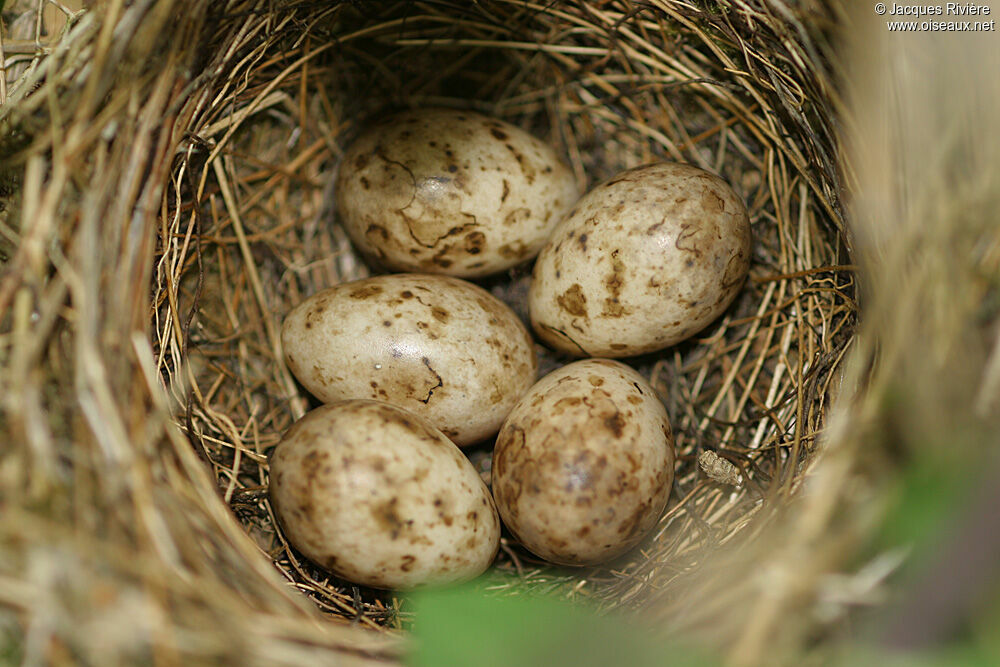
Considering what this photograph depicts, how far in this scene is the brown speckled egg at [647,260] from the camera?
4.60 feet

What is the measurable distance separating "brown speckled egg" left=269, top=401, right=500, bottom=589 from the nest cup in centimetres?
18

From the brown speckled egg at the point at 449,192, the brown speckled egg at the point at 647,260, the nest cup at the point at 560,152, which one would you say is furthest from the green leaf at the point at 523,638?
the brown speckled egg at the point at 449,192

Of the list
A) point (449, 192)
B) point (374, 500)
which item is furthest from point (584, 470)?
point (449, 192)

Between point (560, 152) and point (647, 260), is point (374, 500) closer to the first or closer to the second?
point (647, 260)

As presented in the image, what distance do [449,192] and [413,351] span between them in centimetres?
37

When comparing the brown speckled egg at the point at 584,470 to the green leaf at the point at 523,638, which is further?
the brown speckled egg at the point at 584,470

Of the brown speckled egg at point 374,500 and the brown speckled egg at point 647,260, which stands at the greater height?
the brown speckled egg at point 647,260

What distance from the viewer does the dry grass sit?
0.90 metres

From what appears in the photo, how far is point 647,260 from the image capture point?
55.4 inches

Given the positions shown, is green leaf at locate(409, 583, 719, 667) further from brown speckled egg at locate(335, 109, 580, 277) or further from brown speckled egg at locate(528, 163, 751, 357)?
brown speckled egg at locate(335, 109, 580, 277)

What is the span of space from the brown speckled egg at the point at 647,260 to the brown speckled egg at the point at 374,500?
1.47 ft

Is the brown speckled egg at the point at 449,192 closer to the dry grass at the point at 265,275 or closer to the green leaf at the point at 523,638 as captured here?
the dry grass at the point at 265,275

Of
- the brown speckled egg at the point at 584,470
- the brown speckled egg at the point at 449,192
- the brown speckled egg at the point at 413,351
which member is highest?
the brown speckled egg at the point at 449,192

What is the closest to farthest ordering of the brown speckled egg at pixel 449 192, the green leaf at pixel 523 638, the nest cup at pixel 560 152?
the green leaf at pixel 523 638 → the nest cup at pixel 560 152 → the brown speckled egg at pixel 449 192
